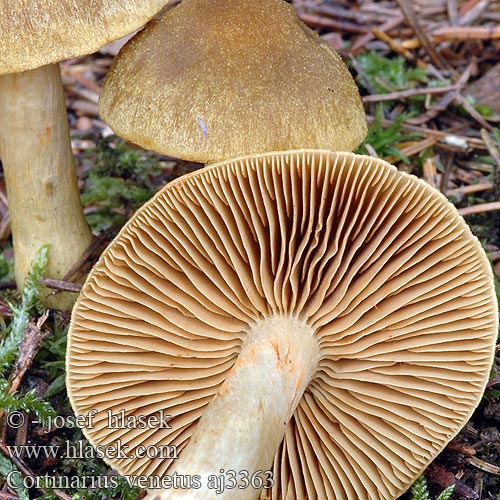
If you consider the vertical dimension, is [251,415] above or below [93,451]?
above

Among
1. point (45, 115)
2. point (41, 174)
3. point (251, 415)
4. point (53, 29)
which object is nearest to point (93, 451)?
point (251, 415)

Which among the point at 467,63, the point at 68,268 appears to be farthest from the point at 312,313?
the point at 467,63

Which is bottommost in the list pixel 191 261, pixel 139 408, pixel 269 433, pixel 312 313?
pixel 139 408

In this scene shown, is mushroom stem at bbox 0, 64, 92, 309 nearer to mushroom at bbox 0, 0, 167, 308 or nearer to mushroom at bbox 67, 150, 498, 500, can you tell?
mushroom at bbox 0, 0, 167, 308

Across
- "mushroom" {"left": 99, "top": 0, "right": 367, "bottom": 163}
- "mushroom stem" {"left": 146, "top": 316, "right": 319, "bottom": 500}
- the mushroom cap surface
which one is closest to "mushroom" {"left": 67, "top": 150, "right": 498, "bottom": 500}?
"mushroom stem" {"left": 146, "top": 316, "right": 319, "bottom": 500}

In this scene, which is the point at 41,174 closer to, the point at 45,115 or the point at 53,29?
the point at 45,115

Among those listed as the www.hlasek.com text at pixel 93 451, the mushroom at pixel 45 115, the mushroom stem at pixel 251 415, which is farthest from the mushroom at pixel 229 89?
the www.hlasek.com text at pixel 93 451

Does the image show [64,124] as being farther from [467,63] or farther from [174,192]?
[467,63]

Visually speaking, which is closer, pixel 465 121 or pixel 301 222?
pixel 301 222
